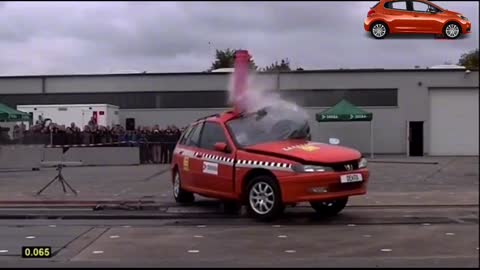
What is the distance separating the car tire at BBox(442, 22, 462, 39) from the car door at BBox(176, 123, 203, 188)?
5.99 metres

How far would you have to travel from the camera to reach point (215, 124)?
12.2 m

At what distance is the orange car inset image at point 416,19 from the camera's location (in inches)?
270

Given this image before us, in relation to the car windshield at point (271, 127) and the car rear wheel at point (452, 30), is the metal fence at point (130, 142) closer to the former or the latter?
the car windshield at point (271, 127)

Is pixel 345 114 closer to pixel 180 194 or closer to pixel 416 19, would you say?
pixel 180 194

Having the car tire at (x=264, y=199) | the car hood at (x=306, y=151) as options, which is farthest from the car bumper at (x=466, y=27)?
the car tire at (x=264, y=199)

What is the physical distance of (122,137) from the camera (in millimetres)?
24781

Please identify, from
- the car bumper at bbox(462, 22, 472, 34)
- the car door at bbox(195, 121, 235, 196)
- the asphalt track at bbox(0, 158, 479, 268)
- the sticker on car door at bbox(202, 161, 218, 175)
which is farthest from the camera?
the sticker on car door at bbox(202, 161, 218, 175)

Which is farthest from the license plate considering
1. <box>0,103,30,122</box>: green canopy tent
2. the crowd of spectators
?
the crowd of spectators

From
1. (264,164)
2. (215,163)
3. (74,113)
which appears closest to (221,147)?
(215,163)

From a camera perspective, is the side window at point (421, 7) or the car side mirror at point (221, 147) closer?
the side window at point (421, 7)

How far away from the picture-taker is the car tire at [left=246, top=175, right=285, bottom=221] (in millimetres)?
10828

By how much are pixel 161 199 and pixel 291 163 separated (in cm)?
465

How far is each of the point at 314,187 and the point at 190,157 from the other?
9.43 feet

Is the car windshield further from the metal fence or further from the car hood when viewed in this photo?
the metal fence
